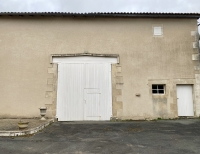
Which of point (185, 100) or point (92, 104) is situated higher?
point (185, 100)

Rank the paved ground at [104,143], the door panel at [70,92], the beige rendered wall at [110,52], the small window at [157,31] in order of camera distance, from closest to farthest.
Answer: the paved ground at [104,143] → the door panel at [70,92] → the beige rendered wall at [110,52] → the small window at [157,31]

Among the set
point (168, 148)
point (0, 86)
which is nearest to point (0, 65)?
point (0, 86)

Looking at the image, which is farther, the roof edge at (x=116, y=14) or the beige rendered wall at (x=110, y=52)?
the roof edge at (x=116, y=14)

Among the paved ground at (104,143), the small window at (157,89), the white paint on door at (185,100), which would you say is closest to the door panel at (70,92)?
the paved ground at (104,143)

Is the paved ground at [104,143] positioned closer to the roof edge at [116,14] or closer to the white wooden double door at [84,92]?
the white wooden double door at [84,92]

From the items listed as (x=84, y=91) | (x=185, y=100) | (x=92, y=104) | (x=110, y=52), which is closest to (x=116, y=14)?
(x=110, y=52)

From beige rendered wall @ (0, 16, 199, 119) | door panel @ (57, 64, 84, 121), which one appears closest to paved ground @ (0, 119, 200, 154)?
door panel @ (57, 64, 84, 121)

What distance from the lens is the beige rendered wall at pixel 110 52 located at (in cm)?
970

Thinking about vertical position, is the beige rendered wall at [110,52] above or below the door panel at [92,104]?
above

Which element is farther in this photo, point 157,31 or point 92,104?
point 157,31

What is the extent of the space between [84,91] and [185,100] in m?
4.94

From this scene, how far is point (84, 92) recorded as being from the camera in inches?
384

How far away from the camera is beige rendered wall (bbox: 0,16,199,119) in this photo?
9.70 metres

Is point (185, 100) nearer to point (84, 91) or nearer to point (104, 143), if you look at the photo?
point (84, 91)
